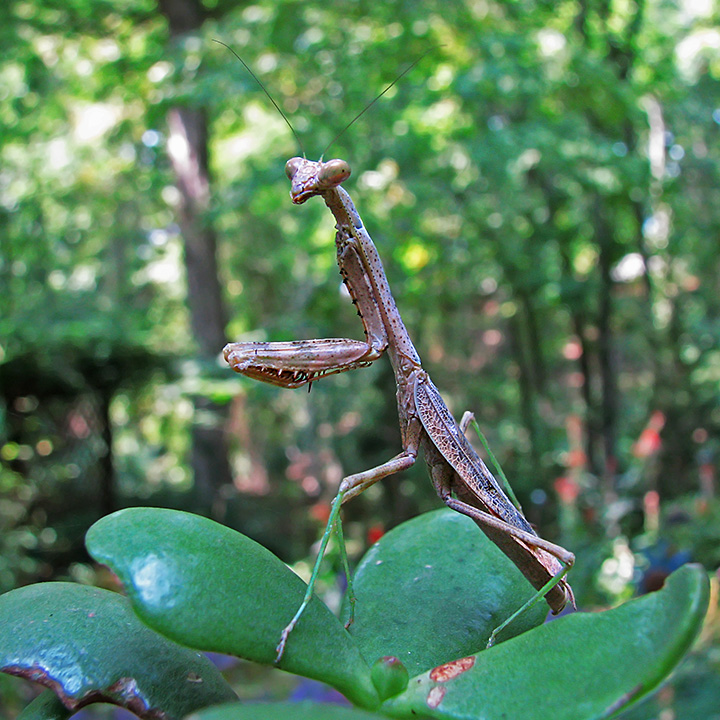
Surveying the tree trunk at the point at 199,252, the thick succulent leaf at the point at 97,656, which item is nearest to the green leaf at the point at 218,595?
the thick succulent leaf at the point at 97,656

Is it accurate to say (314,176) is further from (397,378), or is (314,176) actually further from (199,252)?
(199,252)

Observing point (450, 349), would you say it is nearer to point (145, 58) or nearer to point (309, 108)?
point (309, 108)

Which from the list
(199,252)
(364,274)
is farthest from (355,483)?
(199,252)

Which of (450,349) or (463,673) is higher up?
(463,673)

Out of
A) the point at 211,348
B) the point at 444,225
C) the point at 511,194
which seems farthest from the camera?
the point at 211,348

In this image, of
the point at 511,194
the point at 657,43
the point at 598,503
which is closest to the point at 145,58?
the point at 511,194
